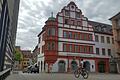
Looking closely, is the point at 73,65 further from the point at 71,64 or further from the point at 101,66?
the point at 101,66

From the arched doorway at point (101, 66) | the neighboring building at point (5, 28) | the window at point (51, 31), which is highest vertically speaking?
the window at point (51, 31)

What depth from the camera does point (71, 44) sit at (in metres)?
38.0

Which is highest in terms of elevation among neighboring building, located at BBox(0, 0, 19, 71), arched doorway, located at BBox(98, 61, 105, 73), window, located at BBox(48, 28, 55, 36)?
window, located at BBox(48, 28, 55, 36)

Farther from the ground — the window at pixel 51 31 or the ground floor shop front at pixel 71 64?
the window at pixel 51 31

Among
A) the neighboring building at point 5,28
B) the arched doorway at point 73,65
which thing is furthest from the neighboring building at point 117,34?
the neighboring building at point 5,28

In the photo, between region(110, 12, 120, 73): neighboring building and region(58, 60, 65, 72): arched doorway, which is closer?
region(58, 60, 65, 72): arched doorway

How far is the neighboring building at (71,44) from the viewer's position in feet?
118

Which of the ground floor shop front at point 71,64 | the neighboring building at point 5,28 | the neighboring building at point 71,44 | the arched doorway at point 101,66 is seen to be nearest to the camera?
the neighboring building at point 5,28

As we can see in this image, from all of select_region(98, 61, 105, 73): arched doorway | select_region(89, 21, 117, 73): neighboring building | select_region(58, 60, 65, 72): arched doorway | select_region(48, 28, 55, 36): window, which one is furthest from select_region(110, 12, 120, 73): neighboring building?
select_region(48, 28, 55, 36): window

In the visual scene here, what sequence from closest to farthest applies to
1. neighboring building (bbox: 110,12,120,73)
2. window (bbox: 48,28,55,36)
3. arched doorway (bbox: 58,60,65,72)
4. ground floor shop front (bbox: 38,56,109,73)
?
ground floor shop front (bbox: 38,56,109,73), arched doorway (bbox: 58,60,65,72), window (bbox: 48,28,55,36), neighboring building (bbox: 110,12,120,73)

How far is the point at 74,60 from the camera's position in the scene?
1481 inches

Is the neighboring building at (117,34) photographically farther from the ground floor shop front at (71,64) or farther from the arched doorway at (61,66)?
the arched doorway at (61,66)

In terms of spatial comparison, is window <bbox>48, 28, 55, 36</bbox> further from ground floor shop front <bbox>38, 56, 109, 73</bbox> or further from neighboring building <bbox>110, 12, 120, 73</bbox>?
neighboring building <bbox>110, 12, 120, 73</bbox>

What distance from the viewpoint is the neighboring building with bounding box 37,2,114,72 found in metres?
36.1
